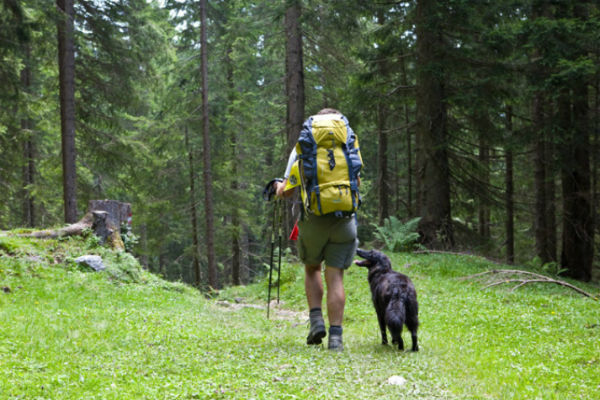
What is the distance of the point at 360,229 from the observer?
16594 millimetres

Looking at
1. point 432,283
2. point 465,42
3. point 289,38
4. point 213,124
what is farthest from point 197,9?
point 432,283

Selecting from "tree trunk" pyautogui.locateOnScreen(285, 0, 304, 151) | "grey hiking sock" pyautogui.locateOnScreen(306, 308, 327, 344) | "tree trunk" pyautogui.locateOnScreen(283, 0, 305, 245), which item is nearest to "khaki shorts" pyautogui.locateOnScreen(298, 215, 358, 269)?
"grey hiking sock" pyautogui.locateOnScreen(306, 308, 327, 344)

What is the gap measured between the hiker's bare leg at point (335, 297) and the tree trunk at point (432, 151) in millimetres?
8618

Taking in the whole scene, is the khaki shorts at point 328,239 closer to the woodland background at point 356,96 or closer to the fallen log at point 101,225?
the woodland background at point 356,96

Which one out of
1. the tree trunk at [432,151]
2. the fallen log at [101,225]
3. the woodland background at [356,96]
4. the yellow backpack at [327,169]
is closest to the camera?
the yellow backpack at [327,169]

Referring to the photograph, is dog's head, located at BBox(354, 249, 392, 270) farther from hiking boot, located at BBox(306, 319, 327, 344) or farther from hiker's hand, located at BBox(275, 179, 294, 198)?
hiker's hand, located at BBox(275, 179, 294, 198)

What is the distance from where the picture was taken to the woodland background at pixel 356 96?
11.4 m

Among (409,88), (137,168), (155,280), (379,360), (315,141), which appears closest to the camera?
(379,360)

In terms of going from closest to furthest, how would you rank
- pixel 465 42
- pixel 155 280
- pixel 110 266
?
pixel 110 266 → pixel 155 280 → pixel 465 42

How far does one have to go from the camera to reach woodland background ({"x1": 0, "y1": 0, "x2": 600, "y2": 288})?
11.4m

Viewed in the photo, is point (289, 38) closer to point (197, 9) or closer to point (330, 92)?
point (330, 92)

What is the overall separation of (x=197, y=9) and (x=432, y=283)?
1509cm

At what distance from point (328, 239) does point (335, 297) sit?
569 mm

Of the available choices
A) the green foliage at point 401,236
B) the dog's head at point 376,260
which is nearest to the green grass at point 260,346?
the dog's head at point 376,260
